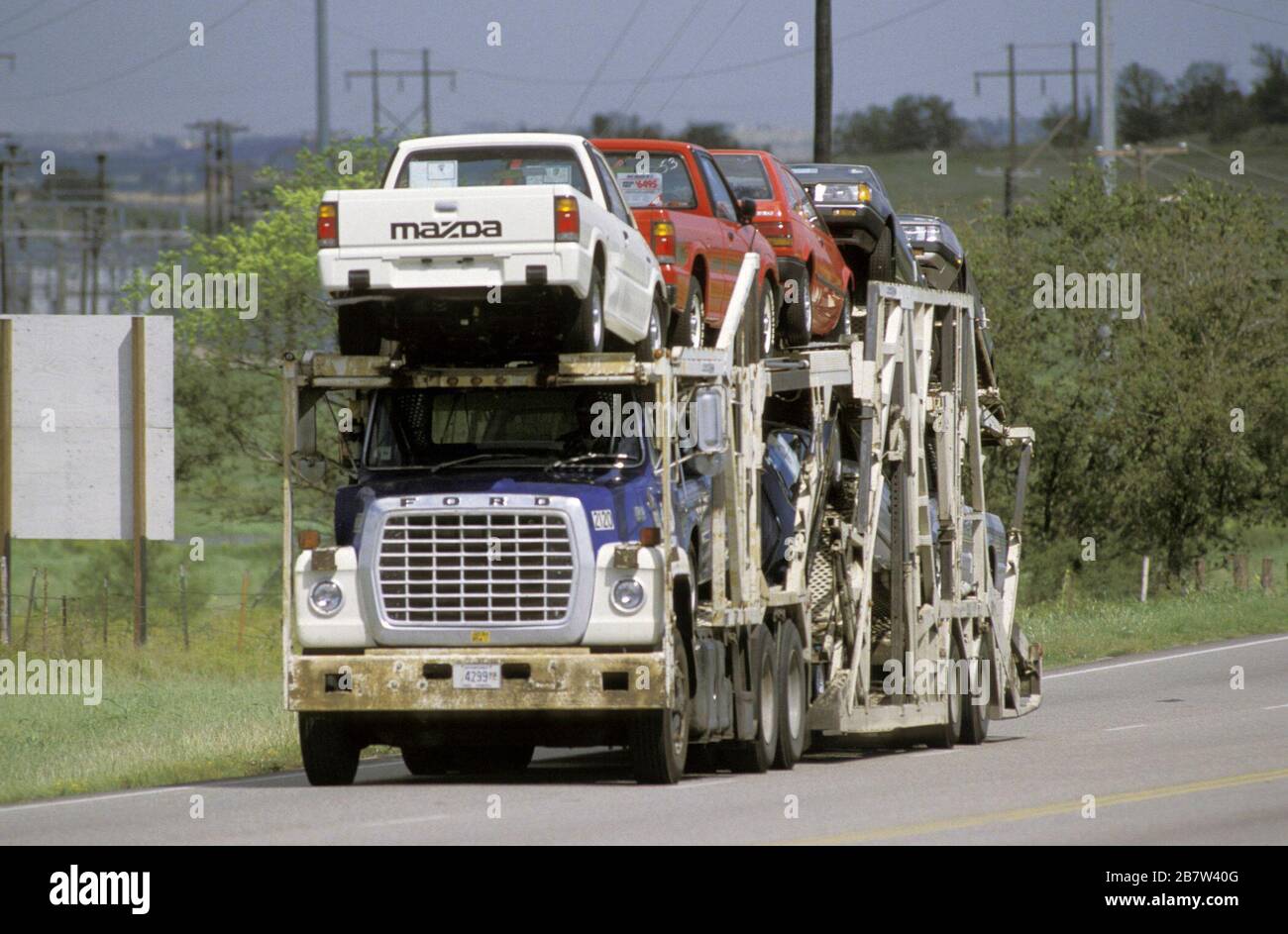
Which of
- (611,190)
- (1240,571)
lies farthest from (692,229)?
(1240,571)

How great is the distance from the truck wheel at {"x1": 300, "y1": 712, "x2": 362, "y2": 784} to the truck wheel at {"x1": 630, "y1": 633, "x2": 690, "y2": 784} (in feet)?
6.55

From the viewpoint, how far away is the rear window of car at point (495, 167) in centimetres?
1449

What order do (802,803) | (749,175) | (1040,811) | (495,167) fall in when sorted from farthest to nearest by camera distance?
(749,175) < (495,167) < (802,803) < (1040,811)

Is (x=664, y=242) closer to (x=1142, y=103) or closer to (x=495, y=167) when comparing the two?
(x=495, y=167)

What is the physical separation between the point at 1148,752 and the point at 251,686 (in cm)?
1232

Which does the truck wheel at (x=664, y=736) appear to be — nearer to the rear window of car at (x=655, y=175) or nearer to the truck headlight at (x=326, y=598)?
the truck headlight at (x=326, y=598)

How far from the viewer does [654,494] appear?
14.0 metres

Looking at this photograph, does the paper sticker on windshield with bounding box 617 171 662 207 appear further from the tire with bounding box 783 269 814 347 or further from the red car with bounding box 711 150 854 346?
the tire with bounding box 783 269 814 347

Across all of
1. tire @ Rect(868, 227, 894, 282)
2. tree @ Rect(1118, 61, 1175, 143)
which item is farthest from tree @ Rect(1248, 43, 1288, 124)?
tire @ Rect(868, 227, 894, 282)

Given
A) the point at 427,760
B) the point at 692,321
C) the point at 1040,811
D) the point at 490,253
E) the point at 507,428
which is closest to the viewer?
the point at 1040,811

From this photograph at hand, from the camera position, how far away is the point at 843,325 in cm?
1942

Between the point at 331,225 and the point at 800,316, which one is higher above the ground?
the point at 331,225

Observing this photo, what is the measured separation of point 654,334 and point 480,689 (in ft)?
9.04
